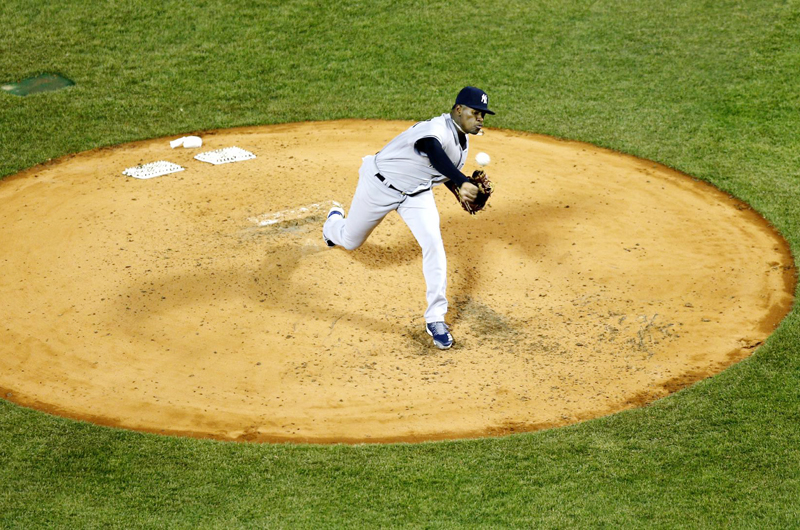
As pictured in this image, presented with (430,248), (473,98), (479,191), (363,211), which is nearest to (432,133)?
(473,98)

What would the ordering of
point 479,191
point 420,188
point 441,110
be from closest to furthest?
point 479,191 < point 420,188 < point 441,110

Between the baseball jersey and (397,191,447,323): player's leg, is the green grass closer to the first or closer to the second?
(397,191,447,323): player's leg

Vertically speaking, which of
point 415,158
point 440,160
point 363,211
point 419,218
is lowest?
point 363,211

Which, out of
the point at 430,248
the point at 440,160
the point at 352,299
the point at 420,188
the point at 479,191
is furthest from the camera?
the point at 352,299

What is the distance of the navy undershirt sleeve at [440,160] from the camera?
7.13 metres

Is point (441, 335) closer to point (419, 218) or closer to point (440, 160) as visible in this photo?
point (419, 218)

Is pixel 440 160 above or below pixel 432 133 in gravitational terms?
below

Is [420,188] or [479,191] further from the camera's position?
[420,188]

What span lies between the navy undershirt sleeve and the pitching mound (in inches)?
55.6

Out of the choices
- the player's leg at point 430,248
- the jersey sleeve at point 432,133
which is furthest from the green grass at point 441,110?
the jersey sleeve at point 432,133

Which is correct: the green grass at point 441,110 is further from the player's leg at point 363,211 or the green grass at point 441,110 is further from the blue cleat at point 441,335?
the player's leg at point 363,211

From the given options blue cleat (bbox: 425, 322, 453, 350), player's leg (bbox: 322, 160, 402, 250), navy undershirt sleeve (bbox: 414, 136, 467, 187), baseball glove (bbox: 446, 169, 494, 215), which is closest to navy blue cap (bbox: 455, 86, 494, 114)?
navy undershirt sleeve (bbox: 414, 136, 467, 187)

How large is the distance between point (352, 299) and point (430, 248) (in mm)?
1118

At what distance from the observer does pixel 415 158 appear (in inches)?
294
